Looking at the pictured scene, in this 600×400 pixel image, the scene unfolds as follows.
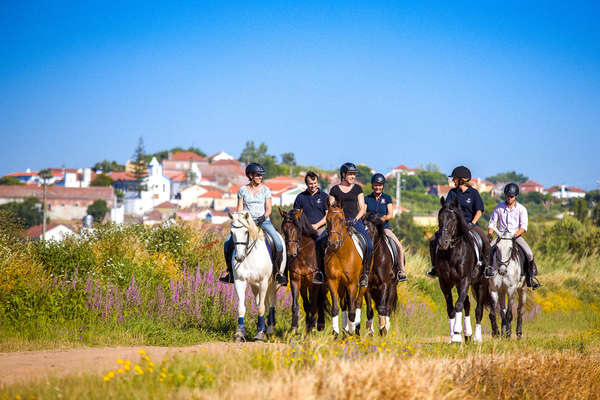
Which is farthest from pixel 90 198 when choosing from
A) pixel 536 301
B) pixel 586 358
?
pixel 586 358

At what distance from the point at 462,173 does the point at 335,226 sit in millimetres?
3226

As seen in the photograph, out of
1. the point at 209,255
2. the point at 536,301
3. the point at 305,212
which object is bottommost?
the point at 536,301

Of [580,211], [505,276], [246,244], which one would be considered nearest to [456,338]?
[505,276]

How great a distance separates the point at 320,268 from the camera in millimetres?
13211

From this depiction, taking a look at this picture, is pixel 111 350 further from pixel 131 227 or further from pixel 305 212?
pixel 131 227

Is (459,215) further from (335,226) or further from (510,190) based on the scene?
(510,190)

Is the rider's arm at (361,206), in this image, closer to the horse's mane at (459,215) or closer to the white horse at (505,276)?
the horse's mane at (459,215)

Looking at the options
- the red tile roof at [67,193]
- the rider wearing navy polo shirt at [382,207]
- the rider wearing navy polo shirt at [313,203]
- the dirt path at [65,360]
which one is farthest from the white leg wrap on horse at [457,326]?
the red tile roof at [67,193]

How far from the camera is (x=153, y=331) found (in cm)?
1336

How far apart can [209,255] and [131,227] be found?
7.31 ft

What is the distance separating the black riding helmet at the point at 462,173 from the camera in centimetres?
1409

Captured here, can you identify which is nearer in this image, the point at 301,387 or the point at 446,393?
the point at 301,387

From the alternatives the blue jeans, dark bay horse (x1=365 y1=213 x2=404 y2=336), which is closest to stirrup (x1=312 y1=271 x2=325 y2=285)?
the blue jeans

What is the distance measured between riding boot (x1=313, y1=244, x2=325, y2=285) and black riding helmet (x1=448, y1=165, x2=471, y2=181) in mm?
3116
